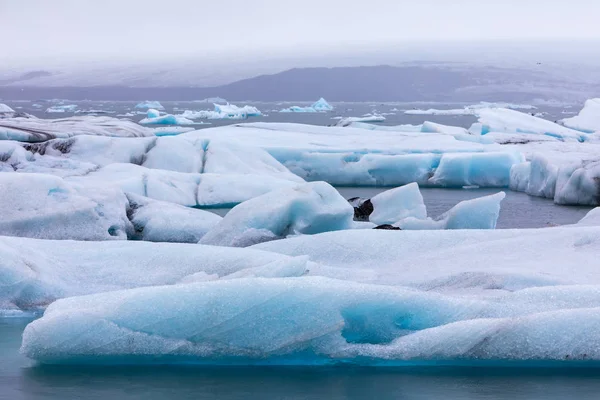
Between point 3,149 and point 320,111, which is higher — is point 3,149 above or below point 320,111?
above

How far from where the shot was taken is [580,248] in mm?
5547

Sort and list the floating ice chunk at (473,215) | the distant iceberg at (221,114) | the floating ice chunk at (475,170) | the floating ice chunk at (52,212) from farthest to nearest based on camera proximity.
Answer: the distant iceberg at (221,114)
the floating ice chunk at (475,170)
the floating ice chunk at (473,215)
the floating ice chunk at (52,212)

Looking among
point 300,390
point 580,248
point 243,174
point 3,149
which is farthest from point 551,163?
point 300,390

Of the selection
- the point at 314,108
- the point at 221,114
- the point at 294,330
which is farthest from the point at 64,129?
the point at 314,108

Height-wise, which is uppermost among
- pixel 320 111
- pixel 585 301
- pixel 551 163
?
pixel 585 301

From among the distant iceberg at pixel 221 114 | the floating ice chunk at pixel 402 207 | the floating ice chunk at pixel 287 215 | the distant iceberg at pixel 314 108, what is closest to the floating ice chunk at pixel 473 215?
the floating ice chunk at pixel 402 207

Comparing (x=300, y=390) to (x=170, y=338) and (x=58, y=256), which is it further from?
(x=58, y=256)

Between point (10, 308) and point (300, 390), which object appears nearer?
point (300, 390)

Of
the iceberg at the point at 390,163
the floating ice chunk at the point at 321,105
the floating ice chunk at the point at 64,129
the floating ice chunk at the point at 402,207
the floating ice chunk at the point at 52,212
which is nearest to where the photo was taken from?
the floating ice chunk at the point at 52,212

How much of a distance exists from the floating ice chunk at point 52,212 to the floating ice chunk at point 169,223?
0.25 metres

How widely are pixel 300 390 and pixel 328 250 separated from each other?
2.34 meters

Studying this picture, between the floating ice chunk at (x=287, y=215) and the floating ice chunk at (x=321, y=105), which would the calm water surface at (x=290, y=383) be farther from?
the floating ice chunk at (x=321, y=105)

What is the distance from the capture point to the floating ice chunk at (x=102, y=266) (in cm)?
488

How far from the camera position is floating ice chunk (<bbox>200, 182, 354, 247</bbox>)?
697 cm
